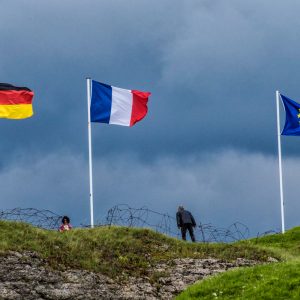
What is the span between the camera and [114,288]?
26234 mm

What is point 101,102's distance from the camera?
39.3 m

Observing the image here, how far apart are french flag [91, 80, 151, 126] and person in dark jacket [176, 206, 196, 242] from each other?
A: 5173 millimetres

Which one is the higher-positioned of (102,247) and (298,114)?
(298,114)

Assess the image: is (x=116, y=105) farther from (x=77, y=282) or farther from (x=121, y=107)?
(x=77, y=282)

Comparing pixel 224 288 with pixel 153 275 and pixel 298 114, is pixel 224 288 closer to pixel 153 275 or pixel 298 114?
pixel 153 275

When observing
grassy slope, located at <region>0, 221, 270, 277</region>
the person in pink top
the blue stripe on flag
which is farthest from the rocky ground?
the blue stripe on flag

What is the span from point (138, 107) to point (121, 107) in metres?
0.94

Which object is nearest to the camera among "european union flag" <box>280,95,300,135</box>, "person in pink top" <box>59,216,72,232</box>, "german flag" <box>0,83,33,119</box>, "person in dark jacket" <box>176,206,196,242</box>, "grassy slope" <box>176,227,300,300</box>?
"grassy slope" <box>176,227,300,300</box>

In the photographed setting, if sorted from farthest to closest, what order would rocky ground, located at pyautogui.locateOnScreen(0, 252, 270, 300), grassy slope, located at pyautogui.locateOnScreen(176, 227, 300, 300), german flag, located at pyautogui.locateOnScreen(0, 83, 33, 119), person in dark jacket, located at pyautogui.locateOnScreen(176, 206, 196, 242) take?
person in dark jacket, located at pyautogui.locateOnScreen(176, 206, 196, 242)
german flag, located at pyautogui.locateOnScreen(0, 83, 33, 119)
rocky ground, located at pyautogui.locateOnScreen(0, 252, 270, 300)
grassy slope, located at pyautogui.locateOnScreen(176, 227, 300, 300)

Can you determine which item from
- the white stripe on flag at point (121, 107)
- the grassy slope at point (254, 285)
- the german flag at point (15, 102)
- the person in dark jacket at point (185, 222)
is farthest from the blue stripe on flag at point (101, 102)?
the grassy slope at point (254, 285)

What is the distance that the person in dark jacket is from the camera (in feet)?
129

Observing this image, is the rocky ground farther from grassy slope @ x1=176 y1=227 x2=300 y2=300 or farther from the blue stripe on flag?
the blue stripe on flag

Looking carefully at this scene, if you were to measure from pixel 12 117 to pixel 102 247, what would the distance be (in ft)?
31.8

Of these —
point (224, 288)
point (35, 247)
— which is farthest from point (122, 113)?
point (224, 288)
